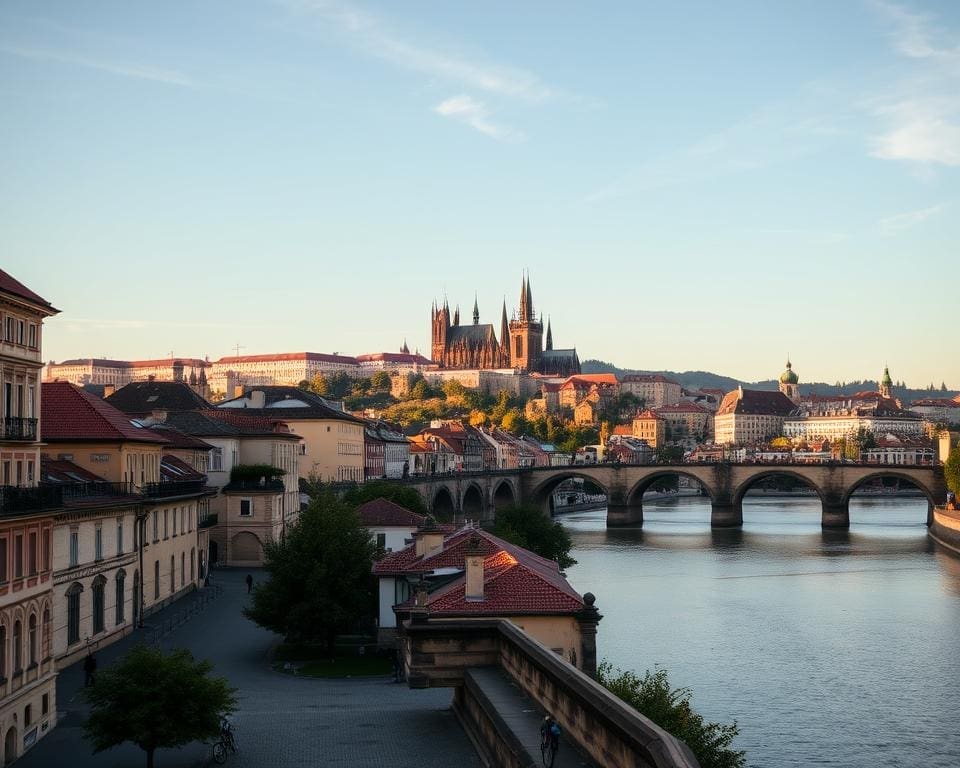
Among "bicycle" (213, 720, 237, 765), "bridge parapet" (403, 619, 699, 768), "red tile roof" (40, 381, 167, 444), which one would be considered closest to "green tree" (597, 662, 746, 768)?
"bridge parapet" (403, 619, 699, 768)

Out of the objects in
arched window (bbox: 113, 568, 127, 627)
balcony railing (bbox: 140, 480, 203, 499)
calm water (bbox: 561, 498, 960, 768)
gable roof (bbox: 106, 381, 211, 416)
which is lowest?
calm water (bbox: 561, 498, 960, 768)

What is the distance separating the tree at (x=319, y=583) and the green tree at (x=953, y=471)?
2668 inches

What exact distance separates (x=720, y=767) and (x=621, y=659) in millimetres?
17818

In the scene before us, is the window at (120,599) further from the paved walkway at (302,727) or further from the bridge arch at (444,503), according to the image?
the bridge arch at (444,503)

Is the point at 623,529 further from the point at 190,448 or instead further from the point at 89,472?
the point at 89,472

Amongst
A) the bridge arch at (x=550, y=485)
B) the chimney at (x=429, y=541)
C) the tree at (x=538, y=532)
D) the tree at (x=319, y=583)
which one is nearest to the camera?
the tree at (x=319, y=583)

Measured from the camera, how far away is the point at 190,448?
171ft

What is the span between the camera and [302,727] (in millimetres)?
23375

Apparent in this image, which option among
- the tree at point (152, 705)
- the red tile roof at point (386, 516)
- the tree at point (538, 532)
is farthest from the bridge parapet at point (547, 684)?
the tree at point (538, 532)

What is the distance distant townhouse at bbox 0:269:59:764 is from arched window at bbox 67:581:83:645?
5916mm

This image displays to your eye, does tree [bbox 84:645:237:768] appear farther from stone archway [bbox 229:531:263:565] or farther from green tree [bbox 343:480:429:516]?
green tree [bbox 343:480:429:516]

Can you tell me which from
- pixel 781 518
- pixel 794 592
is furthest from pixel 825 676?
pixel 781 518

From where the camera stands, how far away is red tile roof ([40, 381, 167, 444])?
3691 cm

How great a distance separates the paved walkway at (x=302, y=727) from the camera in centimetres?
1973
